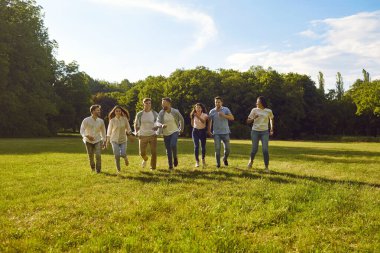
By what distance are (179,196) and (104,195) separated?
6.31ft

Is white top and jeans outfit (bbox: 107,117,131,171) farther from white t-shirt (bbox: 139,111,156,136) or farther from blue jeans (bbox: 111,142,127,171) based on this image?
white t-shirt (bbox: 139,111,156,136)

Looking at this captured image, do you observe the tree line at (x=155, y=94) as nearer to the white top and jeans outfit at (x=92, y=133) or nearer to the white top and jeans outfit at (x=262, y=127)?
the white top and jeans outfit at (x=92, y=133)

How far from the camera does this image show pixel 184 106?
2808 inches

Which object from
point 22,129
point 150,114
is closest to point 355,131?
point 22,129

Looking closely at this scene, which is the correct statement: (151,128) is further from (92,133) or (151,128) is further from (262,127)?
(262,127)

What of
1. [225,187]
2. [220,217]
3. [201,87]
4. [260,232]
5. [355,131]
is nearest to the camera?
[260,232]

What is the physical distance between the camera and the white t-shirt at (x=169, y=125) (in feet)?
42.7

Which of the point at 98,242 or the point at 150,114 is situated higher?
the point at 150,114

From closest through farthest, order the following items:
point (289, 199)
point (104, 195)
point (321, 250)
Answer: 1. point (321, 250)
2. point (289, 199)
3. point (104, 195)

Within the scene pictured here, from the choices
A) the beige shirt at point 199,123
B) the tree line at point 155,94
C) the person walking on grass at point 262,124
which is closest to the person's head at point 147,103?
the beige shirt at point 199,123

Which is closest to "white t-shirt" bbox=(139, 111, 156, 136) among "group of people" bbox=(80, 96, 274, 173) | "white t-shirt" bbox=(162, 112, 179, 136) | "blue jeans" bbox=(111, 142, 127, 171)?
"group of people" bbox=(80, 96, 274, 173)

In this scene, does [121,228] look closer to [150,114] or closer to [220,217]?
[220,217]

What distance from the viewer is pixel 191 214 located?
6738 mm

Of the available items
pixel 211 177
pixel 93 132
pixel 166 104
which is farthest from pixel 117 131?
pixel 211 177
